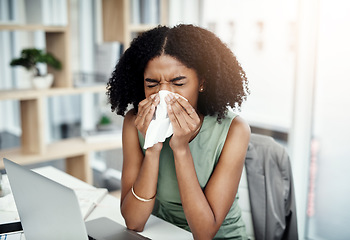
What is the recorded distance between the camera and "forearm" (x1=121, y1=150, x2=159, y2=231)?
1163mm

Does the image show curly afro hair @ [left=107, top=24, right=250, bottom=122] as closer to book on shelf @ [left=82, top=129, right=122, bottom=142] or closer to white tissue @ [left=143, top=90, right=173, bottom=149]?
white tissue @ [left=143, top=90, right=173, bottom=149]

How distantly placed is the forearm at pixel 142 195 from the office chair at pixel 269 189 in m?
0.37

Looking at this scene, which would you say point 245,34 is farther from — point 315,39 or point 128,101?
point 128,101

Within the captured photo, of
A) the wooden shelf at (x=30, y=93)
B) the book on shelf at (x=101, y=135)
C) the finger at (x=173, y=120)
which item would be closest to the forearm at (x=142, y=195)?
the finger at (x=173, y=120)

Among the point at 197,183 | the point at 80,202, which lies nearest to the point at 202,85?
the point at 197,183

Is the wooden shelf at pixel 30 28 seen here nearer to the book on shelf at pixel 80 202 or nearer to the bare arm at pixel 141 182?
the book on shelf at pixel 80 202

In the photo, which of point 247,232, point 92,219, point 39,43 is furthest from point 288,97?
point 39,43

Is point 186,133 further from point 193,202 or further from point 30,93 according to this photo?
point 30,93

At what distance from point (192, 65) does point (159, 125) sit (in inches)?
8.3

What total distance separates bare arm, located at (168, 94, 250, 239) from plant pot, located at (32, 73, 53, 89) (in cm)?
154

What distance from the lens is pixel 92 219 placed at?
1234mm

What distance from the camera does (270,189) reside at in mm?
1398

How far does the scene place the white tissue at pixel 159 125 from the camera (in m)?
1.17

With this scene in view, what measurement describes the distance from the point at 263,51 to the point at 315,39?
431 millimetres
